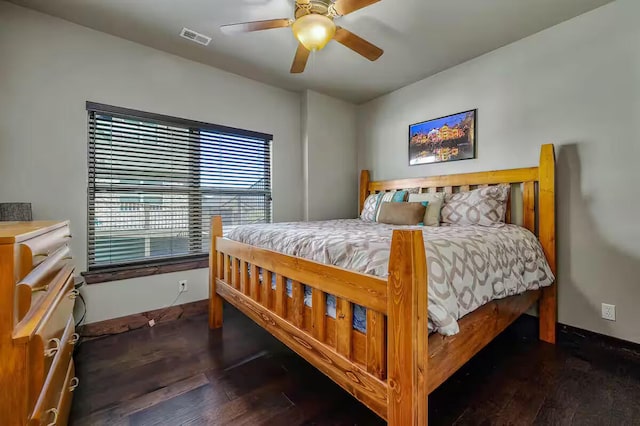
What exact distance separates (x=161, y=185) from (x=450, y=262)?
2.53 meters

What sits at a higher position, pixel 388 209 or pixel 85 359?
pixel 388 209

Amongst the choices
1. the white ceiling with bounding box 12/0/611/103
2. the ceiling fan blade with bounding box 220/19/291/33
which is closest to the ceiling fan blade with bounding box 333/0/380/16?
the ceiling fan blade with bounding box 220/19/291/33

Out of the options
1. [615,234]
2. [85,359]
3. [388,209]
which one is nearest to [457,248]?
[388,209]

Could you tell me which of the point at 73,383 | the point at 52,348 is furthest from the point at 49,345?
the point at 73,383

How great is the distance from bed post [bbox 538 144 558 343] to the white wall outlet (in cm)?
27

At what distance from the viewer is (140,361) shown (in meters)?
1.88

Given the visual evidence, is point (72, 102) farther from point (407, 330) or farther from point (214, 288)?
point (407, 330)

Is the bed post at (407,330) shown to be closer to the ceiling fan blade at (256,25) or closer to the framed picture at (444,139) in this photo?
the ceiling fan blade at (256,25)

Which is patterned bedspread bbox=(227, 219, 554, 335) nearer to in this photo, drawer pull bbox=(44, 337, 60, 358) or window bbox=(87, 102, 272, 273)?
drawer pull bbox=(44, 337, 60, 358)

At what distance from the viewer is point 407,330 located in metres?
0.96

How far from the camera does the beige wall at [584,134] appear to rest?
1.93 m

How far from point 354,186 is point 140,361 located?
2.98 meters

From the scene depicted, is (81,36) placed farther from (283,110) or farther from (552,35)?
(552,35)

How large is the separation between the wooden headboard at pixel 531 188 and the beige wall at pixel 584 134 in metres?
0.14
